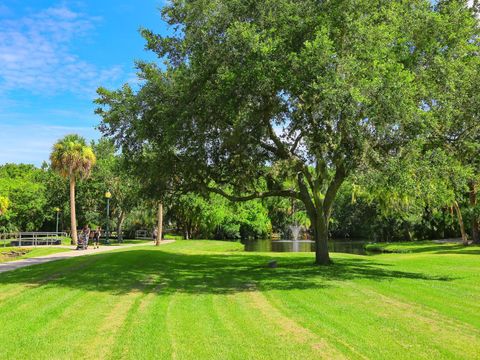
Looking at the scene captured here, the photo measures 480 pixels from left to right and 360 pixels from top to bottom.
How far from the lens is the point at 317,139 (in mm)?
14180

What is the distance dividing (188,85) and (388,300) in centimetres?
913

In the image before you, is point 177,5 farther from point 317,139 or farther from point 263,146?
point 317,139

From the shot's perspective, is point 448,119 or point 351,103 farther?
point 448,119

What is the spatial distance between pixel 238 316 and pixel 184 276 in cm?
712

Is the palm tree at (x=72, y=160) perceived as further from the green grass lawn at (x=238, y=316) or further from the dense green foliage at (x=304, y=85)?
the green grass lawn at (x=238, y=316)

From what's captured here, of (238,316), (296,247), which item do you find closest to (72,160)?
(296,247)

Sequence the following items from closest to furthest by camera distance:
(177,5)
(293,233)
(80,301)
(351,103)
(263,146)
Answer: (80,301), (351,103), (177,5), (263,146), (293,233)

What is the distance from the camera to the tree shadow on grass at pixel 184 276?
42.7ft

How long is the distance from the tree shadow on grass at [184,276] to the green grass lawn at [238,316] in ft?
0.19

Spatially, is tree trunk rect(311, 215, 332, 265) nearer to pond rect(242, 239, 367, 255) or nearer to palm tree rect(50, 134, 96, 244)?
pond rect(242, 239, 367, 255)

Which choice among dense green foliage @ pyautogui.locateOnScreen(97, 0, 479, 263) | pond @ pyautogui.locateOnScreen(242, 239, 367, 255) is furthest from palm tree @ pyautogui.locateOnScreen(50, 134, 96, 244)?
dense green foliage @ pyautogui.locateOnScreen(97, 0, 479, 263)

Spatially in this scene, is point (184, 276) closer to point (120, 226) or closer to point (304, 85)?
point (304, 85)

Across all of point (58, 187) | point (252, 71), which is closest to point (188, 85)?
point (252, 71)

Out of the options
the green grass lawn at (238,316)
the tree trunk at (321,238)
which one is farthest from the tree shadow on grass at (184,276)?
the tree trunk at (321,238)
